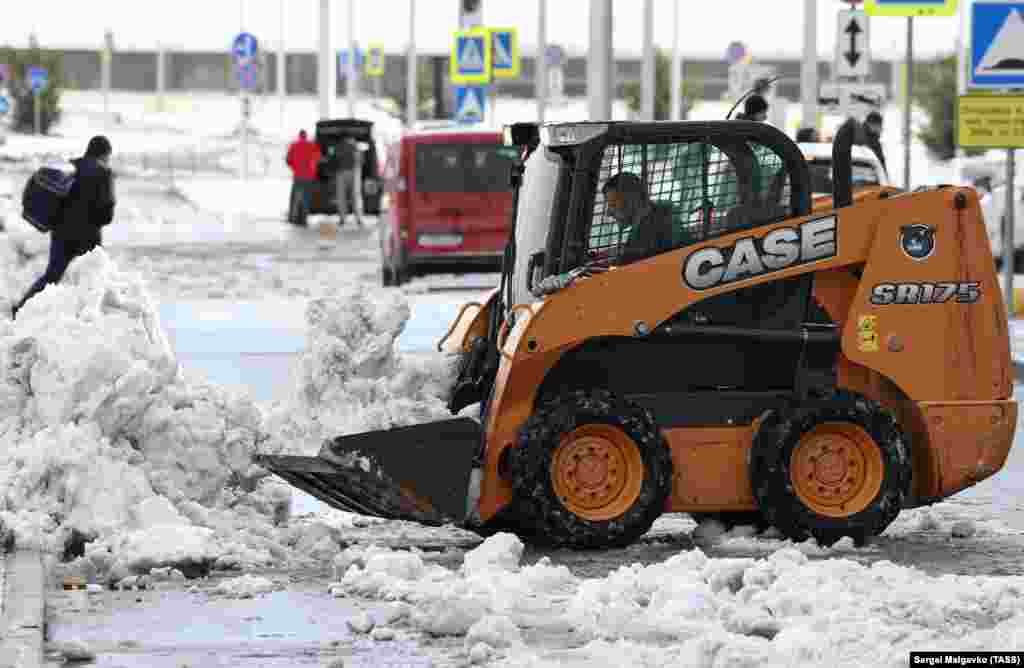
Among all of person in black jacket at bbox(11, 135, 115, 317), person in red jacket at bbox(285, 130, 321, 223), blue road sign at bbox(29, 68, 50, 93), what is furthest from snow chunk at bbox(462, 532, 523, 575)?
blue road sign at bbox(29, 68, 50, 93)

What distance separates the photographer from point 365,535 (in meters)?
10.8

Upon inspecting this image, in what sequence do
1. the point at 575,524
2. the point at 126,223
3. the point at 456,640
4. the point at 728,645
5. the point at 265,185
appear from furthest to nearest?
the point at 265,185
the point at 126,223
the point at 575,524
the point at 456,640
the point at 728,645

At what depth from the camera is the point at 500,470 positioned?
1036cm

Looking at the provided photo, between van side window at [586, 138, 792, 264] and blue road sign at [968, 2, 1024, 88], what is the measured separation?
10.2 metres

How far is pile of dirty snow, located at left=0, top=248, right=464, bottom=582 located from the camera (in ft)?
32.2

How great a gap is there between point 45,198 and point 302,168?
22.9 metres

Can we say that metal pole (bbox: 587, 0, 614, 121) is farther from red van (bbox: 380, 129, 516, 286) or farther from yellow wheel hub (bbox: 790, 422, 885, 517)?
yellow wheel hub (bbox: 790, 422, 885, 517)

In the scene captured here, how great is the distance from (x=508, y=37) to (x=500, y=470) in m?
29.7

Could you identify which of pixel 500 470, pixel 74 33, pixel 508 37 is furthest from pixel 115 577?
pixel 74 33

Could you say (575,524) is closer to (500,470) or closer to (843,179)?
(500,470)

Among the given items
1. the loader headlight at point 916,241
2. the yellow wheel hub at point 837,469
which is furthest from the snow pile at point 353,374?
the loader headlight at point 916,241

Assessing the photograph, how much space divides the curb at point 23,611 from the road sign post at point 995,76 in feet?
40.1

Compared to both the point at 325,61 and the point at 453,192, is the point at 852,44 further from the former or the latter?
the point at 325,61

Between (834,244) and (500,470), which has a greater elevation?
(834,244)
